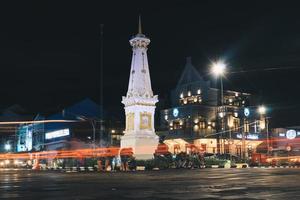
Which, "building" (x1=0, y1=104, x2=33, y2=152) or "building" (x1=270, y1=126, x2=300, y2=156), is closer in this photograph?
"building" (x1=270, y1=126, x2=300, y2=156)

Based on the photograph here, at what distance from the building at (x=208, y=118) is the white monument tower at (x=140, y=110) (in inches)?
1295

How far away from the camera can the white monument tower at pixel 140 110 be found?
55.5 m

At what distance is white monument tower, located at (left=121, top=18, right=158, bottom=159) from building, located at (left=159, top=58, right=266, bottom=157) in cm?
3288

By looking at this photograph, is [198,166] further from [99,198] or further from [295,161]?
[99,198]

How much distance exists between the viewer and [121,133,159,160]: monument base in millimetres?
55188

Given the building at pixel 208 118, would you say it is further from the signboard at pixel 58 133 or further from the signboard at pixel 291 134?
the signboard at pixel 58 133

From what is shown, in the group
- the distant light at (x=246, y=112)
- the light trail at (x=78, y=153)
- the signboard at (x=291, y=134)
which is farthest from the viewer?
the signboard at (x=291, y=134)

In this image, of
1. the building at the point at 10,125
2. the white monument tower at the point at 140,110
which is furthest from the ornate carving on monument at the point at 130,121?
the building at the point at 10,125

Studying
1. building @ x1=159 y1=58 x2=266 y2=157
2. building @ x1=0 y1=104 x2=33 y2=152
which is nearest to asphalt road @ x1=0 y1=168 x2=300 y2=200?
building @ x1=159 y1=58 x2=266 y2=157

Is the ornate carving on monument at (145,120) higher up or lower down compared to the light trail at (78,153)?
higher up

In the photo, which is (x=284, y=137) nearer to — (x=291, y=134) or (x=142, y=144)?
(x=291, y=134)

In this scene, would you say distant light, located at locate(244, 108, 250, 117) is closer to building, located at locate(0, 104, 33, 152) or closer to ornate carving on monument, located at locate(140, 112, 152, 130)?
ornate carving on monument, located at locate(140, 112, 152, 130)

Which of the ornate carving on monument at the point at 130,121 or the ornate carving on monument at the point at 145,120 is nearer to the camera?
the ornate carving on monument at the point at 145,120

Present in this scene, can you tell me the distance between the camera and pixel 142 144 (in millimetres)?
55375
